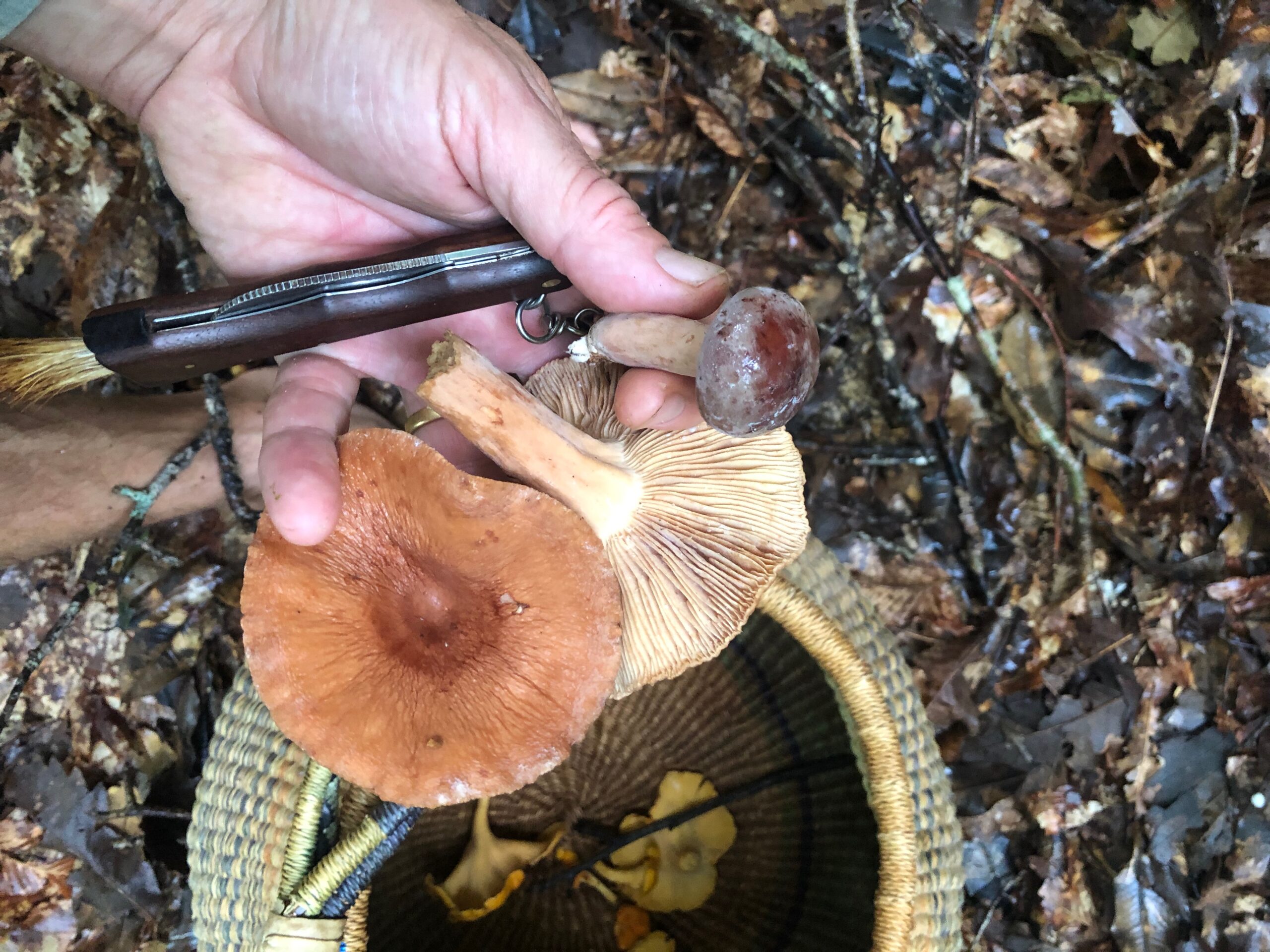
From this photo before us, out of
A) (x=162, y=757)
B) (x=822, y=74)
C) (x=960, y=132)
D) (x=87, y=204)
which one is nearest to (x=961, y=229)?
(x=960, y=132)

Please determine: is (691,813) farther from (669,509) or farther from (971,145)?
(971,145)

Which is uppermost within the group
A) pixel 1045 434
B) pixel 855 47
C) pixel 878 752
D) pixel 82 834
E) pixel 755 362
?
pixel 855 47

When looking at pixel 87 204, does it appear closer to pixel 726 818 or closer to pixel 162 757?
pixel 162 757

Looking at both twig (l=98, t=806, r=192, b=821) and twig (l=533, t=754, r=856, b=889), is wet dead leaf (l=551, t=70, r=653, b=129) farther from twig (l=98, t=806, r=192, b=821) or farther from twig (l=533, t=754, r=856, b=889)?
twig (l=98, t=806, r=192, b=821)

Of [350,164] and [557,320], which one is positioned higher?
[350,164]

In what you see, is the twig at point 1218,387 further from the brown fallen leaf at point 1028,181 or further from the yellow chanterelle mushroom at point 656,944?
the yellow chanterelle mushroom at point 656,944

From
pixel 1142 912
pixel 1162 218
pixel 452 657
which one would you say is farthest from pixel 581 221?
pixel 1142 912

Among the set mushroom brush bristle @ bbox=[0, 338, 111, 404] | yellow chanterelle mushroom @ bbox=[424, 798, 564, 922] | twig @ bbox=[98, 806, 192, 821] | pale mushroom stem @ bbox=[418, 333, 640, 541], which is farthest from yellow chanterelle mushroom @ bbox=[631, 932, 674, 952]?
mushroom brush bristle @ bbox=[0, 338, 111, 404]
